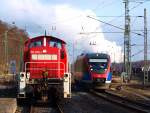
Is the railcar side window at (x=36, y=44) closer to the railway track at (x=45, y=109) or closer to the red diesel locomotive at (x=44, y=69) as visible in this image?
the red diesel locomotive at (x=44, y=69)

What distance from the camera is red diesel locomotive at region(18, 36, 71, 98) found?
25109mm

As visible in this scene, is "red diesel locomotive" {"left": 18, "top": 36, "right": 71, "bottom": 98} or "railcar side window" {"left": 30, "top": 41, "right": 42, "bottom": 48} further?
"railcar side window" {"left": 30, "top": 41, "right": 42, "bottom": 48}

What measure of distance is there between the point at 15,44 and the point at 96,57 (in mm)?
86686

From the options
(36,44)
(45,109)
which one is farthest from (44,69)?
(45,109)

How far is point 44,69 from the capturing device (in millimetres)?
26328

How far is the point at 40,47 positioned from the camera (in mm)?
26812

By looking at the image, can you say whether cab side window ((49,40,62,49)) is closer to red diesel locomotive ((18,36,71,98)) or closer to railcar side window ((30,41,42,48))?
red diesel locomotive ((18,36,71,98))

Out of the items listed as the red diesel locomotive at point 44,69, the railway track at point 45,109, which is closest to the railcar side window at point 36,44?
the red diesel locomotive at point 44,69

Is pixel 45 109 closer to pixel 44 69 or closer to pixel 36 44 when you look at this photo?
pixel 44 69

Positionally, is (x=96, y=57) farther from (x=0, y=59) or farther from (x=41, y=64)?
(x=0, y=59)

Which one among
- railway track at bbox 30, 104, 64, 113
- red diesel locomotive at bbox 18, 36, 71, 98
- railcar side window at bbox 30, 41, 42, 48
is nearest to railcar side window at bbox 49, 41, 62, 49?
red diesel locomotive at bbox 18, 36, 71, 98

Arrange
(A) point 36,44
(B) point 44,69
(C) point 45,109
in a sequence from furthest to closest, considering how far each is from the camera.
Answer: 1. (A) point 36,44
2. (B) point 44,69
3. (C) point 45,109

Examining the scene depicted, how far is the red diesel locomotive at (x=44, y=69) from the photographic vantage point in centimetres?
2511

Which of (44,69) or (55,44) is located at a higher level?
(55,44)
